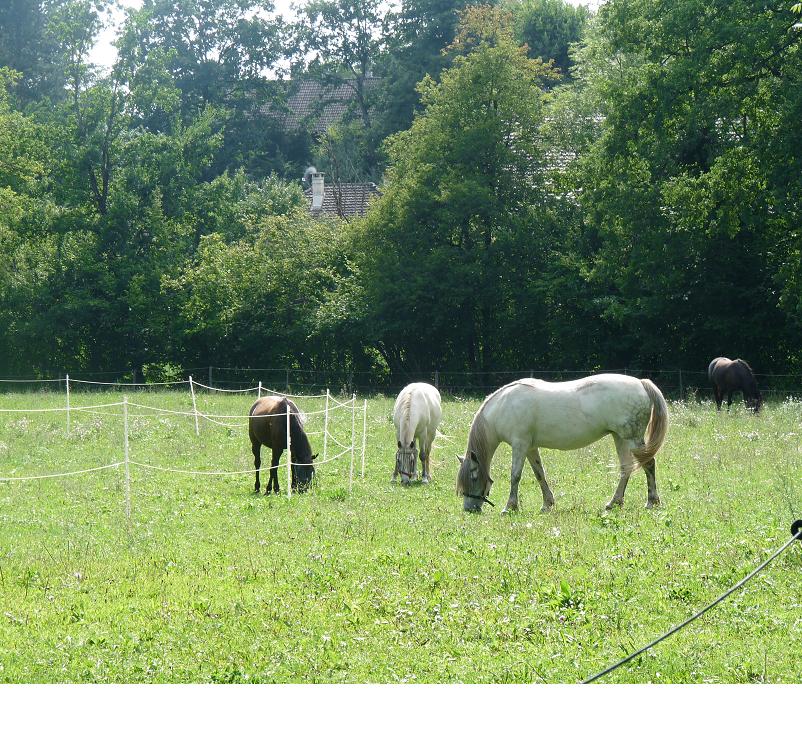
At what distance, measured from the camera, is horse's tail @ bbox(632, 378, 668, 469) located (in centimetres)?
1200

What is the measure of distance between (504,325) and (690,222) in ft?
33.0

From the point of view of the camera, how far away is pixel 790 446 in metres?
16.6

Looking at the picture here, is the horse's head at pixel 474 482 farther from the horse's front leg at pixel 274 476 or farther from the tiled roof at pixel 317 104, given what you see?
the tiled roof at pixel 317 104

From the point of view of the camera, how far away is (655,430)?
12.1 meters

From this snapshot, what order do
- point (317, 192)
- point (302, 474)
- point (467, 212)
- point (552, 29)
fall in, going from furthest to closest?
point (317, 192) → point (552, 29) → point (467, 212) → point (302, 474)

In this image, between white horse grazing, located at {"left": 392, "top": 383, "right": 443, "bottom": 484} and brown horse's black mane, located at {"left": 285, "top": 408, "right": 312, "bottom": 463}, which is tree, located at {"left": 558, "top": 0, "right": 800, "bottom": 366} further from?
brown horse's black mane, located at {"left": 285, "top": 408, "right": 312, "bottom": 463}

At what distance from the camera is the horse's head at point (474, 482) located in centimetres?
1238

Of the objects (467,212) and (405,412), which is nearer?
(405,412)

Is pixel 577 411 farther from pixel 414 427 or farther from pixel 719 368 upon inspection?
pixel 719 368

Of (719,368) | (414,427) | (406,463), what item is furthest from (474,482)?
(719,368)

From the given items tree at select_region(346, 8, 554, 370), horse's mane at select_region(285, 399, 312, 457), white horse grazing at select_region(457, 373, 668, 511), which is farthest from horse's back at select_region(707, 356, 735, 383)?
horse's mane at select_region(285, 399, 312, 457)

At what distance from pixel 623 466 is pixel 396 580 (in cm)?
451

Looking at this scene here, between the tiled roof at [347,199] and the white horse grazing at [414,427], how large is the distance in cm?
3246

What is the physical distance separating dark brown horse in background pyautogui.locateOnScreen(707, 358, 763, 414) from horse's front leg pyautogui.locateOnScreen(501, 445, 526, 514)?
13.2 meters
